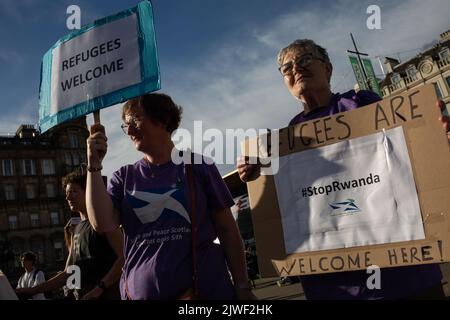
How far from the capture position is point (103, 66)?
2473 millimetres

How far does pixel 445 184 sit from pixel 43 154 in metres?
54.1

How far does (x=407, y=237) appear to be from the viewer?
6.07ft

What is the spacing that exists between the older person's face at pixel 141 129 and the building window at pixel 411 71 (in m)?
48.5

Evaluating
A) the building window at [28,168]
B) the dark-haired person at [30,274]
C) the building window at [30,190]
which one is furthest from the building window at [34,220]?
the dark-haired person at [30,274]

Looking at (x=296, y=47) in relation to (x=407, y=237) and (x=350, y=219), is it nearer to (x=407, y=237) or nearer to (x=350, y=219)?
(x=350, y=219)

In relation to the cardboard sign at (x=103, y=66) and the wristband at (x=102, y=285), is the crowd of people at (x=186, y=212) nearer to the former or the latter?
the cardboard sign at (x=103, y=66)

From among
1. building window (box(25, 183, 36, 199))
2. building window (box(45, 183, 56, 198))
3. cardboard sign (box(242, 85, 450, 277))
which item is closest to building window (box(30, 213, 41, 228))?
building window (box(25, 183, 36, 199))

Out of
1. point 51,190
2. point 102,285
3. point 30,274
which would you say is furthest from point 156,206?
point 51,190

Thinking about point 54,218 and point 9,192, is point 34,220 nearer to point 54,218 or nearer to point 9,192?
point 54,218

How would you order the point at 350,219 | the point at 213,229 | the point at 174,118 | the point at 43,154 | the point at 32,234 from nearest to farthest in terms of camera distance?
1. the point at 350,219
2. the point at 213,229
3. the point at 174,118
4. the point at 32,234
5. the point at 43,154

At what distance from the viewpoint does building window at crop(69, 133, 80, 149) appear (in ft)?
172

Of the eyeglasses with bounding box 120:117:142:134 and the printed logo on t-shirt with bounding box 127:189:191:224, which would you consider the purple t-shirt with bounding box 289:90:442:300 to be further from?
the eyeglasses with bounding box 120:117:142:134

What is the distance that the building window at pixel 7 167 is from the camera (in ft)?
157
